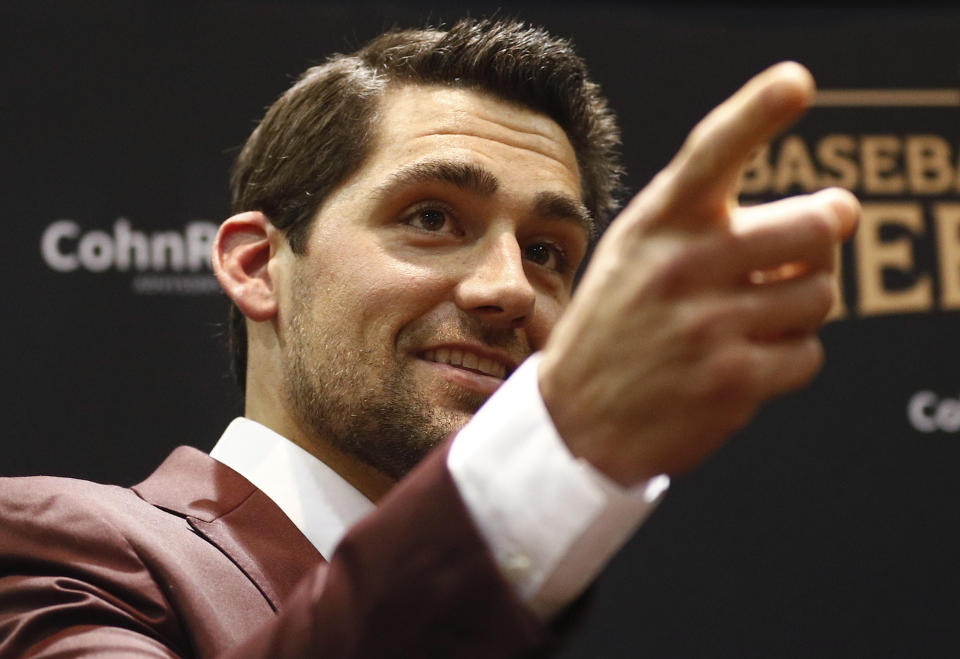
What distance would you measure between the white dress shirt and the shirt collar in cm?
55

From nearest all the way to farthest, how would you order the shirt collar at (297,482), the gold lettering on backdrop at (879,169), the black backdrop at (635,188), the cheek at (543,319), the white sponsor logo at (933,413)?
the shirt collar at (297,482) → the cheek at (543,319) → the black backdrop at (635,188) → the white sponsor logo at (933,413) → the gold lettering on backdrop at (879,169)

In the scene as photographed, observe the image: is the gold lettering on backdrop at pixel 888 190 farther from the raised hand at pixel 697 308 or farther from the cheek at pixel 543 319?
the raised hand at pixel 697 308

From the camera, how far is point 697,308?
59 cm

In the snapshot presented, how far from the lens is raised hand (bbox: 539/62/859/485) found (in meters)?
Result: 0.59

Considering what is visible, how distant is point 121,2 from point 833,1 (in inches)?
52.2

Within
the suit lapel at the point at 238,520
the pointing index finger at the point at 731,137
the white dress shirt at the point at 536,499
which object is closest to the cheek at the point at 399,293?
the suit lapel at the point at 238,520

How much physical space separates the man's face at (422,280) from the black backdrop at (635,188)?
54cm

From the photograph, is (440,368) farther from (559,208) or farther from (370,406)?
(559,208)

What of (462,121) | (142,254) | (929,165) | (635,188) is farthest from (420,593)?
(929,165)

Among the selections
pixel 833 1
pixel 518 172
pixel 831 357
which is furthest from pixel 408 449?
pixel 833 1

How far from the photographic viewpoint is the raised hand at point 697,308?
0.59m

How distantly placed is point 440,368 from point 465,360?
0.11 feet

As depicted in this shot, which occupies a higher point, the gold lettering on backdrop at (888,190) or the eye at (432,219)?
the eye at (432,219)

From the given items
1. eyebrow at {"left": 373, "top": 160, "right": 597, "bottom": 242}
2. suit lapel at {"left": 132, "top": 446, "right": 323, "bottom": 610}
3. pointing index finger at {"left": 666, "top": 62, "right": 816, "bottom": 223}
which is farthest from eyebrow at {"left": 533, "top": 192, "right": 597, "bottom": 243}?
pointing index finger at {"left": 666, "top": 62, "right": 816, "bottom": 223}
